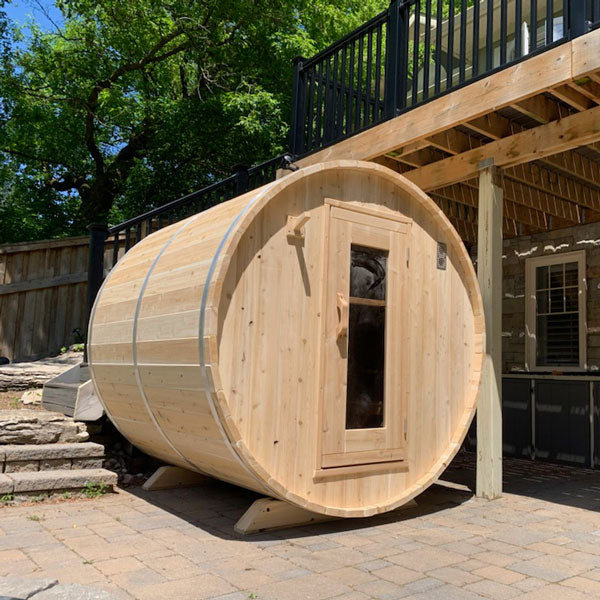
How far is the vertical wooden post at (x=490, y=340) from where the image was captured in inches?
189

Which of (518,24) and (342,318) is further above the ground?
(518,24)

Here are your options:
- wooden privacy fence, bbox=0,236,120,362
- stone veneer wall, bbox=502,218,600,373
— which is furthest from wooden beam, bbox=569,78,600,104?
wooden privacy fence, bbox=0,236,120,362

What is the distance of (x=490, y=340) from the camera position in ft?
16.1

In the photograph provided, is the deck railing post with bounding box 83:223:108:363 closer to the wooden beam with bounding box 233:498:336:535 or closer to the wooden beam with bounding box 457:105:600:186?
the wooden beam with bounding box 233:498:336:535

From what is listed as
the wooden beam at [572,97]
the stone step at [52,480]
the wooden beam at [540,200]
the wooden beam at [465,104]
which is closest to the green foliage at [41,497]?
the stone step at [52,480]

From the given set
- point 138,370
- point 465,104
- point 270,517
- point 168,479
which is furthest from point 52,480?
point 465,104

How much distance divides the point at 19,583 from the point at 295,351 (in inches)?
75.2

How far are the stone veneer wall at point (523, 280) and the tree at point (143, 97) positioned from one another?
630 centimetres

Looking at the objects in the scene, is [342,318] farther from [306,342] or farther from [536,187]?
[536,187]

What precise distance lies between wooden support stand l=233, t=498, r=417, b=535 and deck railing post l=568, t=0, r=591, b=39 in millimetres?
3556

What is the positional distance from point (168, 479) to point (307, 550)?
73.3 inches

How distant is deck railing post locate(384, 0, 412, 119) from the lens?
5.30m

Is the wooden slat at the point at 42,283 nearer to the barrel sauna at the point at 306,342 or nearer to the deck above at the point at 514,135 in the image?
the barrel sauna at the point at 306,342

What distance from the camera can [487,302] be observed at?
4.96 meters
